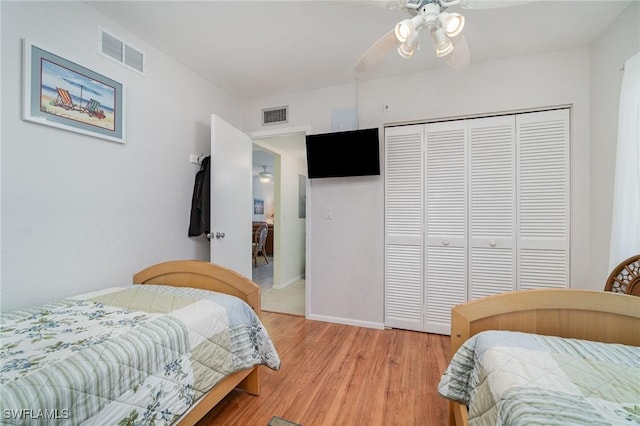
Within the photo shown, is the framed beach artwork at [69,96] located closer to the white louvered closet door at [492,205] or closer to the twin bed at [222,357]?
the twin bed at [222,357]

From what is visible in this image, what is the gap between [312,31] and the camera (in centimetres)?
190

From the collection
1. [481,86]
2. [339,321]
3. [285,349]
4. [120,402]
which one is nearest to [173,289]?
[120,402]

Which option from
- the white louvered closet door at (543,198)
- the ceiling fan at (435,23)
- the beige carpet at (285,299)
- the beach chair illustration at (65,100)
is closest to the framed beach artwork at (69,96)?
the beach chair illustration at (65,100)

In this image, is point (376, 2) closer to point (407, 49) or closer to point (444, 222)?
point (407, 49)

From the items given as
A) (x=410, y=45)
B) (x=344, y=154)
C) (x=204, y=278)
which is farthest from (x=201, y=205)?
(x=410, y=45)

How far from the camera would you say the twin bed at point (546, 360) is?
2.28 ft

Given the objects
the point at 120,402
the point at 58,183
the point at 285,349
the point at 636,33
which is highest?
the point at 636,33

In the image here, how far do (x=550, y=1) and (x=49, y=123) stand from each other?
10.1ft

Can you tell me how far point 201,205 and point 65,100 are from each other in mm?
1118

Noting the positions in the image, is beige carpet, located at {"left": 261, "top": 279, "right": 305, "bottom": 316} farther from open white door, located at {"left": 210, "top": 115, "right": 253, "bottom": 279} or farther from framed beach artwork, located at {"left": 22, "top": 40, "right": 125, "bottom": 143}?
framed beach artwork, located at {"left": 22, "top": 40, "right": 125, "bottom": 143}

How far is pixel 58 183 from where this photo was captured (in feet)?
5.01

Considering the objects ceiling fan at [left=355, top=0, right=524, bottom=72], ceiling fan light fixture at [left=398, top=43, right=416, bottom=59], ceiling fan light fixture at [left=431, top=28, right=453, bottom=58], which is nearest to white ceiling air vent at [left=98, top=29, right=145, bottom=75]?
ceiling fan at [left=355, top=0, right=524, bottom=72]

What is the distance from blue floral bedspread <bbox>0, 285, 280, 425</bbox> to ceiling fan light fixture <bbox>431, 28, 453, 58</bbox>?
174 cm

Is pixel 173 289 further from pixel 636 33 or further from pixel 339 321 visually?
pixel 636 33
